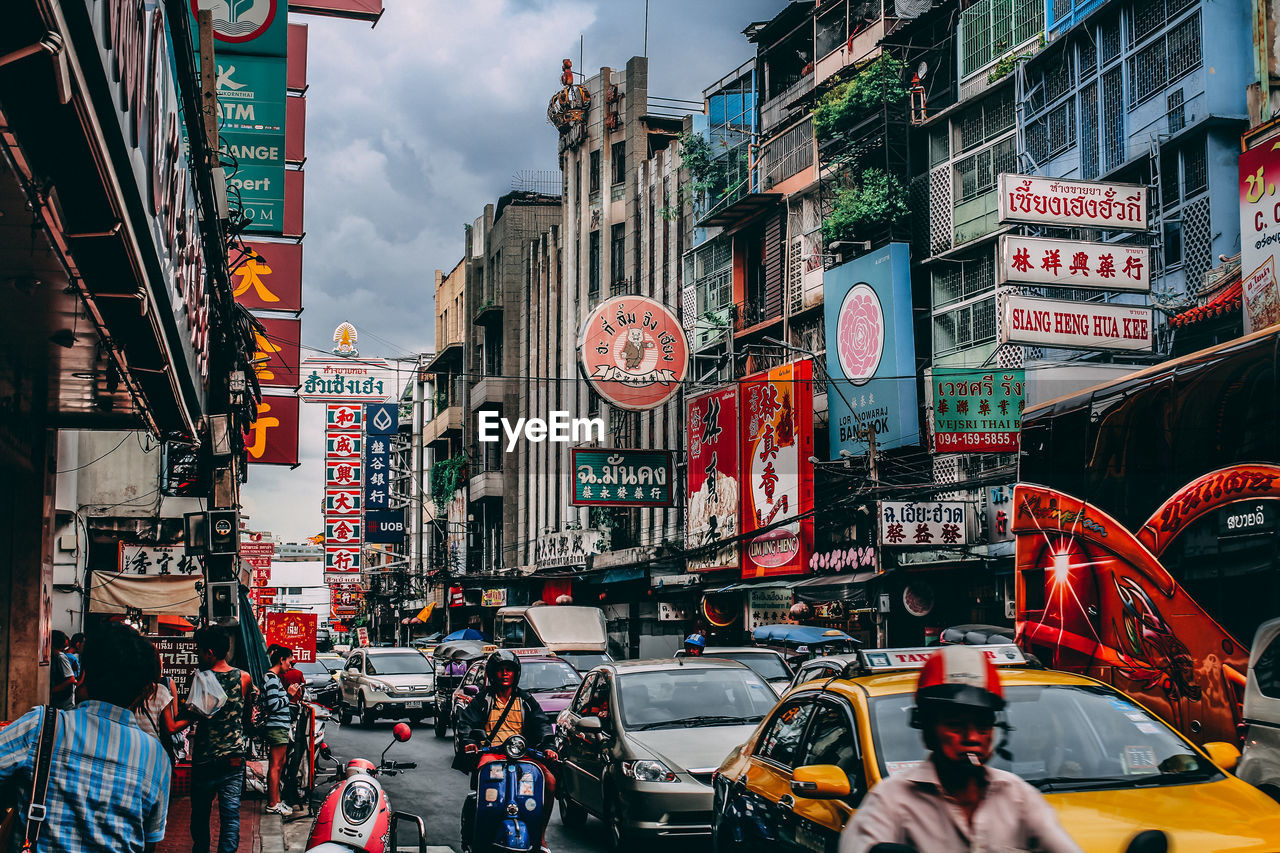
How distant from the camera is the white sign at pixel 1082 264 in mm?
22094

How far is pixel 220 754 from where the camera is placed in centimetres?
969

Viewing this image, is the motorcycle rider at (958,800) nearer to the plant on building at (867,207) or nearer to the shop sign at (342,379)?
the plant on building at (867,207)

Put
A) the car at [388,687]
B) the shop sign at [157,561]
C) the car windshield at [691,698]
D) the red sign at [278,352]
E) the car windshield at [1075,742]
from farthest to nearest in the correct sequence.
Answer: the car at [388,687] < the shop sign at [157,561] < the red sign at [278,352] < the car windshield at [691,698] < the car windshield at [1075,742]

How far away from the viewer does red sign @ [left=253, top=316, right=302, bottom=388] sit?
1909 cm

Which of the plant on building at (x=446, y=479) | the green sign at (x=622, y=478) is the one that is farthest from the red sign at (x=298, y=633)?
the plant on building at (x=446, y=479)

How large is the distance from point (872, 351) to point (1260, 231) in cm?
1318

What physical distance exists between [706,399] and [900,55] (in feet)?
36.5

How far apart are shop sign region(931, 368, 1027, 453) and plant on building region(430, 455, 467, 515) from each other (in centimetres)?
4533

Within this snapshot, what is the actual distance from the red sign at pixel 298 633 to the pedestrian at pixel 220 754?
15.5m

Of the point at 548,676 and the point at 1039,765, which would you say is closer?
the point at 1039,765

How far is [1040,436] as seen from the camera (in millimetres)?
14070

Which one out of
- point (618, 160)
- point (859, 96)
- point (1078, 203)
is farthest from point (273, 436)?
point (618, 160)

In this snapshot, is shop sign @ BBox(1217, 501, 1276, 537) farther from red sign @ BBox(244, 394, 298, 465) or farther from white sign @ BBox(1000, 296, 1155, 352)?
red sign @ BBox(244, 394, 298, 465)

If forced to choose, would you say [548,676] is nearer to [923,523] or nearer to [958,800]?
[923,523]
